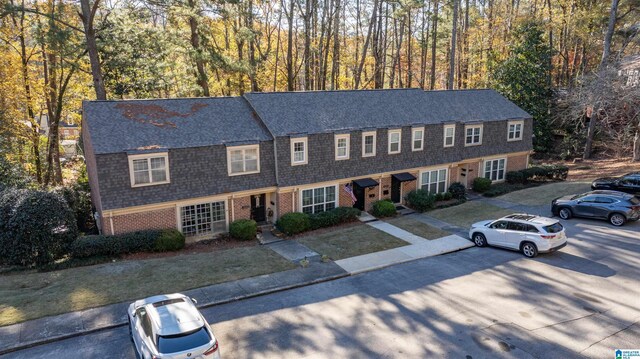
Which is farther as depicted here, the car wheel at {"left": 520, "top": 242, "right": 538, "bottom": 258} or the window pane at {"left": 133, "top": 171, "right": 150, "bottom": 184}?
the window pane at {"left": 133, "top": 171, "right": 150, "bottom": 184}

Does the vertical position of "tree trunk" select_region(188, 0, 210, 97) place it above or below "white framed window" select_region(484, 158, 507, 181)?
above

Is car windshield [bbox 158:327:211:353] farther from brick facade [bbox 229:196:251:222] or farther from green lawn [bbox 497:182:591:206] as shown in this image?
green lawn [bbox 497:182:591:206]

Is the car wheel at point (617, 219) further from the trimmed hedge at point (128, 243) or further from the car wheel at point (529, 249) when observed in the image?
the trimmed hedge at point (128, 243)

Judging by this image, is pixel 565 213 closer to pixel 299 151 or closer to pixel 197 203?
pixel 299 151

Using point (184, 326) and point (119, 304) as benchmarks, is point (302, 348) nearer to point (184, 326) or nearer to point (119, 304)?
point (184, 326)

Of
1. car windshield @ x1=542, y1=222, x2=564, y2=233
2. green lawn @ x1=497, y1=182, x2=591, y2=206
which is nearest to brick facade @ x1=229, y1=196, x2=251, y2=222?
car windshield @ x1=542, y1=222, x2=564, y2=233

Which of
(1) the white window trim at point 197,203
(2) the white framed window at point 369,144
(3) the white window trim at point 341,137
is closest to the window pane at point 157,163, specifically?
(1) the white window trim at point 197,203

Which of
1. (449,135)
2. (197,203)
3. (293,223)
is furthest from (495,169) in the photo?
(197,203)
